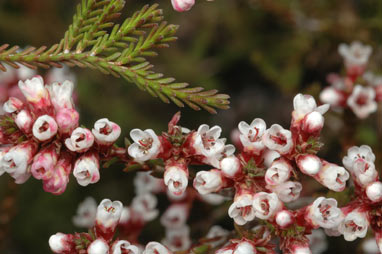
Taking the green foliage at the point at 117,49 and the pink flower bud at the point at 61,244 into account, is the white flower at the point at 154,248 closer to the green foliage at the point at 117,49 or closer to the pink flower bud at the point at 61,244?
the pink flower bud at the point at 61,244

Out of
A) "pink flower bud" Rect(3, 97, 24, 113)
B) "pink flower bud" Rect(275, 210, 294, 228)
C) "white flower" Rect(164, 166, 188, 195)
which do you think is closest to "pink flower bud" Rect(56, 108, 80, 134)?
"pink flower bud" Rect(3, 97, 24, 113)

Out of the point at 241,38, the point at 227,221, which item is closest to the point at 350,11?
the point at 241,38

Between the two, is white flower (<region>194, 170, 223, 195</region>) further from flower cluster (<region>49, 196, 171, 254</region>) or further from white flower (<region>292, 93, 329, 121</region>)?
white flower (<region>292, 93, 329, 121</region>)

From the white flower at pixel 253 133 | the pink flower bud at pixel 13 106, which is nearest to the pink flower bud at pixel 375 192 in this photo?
the white flower at pixel 253 133

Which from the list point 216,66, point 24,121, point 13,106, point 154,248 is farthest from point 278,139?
point 216,66

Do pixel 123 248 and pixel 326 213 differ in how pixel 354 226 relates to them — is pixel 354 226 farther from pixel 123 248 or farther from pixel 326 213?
pixel 123 248
